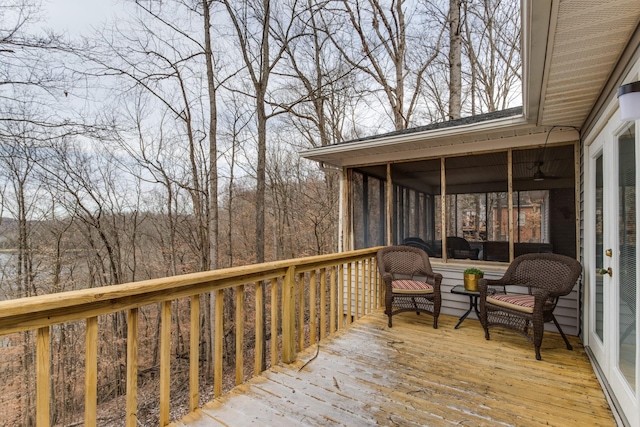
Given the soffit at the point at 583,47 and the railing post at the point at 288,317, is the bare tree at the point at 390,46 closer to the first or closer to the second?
the soffit at the point at 583,47

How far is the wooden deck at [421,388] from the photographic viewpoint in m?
1.95

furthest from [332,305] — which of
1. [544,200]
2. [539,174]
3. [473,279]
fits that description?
[539,174]

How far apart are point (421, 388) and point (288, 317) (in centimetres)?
118

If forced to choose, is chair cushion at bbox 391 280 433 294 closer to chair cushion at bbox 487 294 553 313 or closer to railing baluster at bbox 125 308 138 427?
chair cushion at bbox 487 294 553 313

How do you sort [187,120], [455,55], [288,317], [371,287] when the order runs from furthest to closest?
1. [455,55]
2. [187,120]
3. [371,287]
4. [288,317]

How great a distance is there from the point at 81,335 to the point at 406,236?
309 inches

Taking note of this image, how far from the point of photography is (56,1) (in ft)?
15.6

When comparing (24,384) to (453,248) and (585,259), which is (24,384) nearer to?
(453,248)

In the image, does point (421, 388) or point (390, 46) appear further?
point (390, 46)

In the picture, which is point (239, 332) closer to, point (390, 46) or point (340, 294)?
point (340, 294)

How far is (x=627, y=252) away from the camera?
1.88 metres

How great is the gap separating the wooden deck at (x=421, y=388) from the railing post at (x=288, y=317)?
4.7 inches

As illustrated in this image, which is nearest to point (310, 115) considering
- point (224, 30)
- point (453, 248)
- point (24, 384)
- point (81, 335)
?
point (224, 30)

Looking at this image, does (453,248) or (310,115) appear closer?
(453,248)
